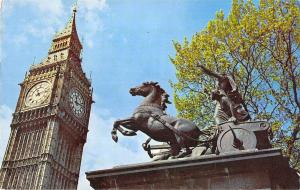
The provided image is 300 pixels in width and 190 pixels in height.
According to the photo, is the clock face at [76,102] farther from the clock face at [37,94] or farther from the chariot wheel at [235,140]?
the chariot wheel at [235,140]

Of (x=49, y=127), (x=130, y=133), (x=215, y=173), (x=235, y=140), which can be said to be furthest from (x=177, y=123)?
(x=49, y=127)

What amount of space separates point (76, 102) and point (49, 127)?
8.54 metres

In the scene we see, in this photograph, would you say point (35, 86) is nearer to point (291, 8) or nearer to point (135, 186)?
point (291, 8)

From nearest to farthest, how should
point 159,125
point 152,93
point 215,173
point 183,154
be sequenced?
point 215,173 → point 183,154 → point 159,125 → point 152,93

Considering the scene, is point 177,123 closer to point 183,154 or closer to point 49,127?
point 183,154

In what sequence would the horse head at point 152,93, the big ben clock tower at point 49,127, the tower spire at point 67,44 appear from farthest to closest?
1. the tower spire at point 67,44
2. the big ben clock tower at point 49,127
3. the horse head at point 152,93

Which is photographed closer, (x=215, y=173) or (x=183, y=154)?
(x=215, y=173)

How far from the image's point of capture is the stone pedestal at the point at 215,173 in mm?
8289

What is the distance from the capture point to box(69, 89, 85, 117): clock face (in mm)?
83113

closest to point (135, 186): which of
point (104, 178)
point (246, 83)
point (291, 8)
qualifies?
point (104, 178)

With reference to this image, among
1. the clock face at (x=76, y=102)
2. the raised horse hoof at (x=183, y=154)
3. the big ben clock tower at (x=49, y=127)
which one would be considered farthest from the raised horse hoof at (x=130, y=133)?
the clock face at (x=76, y=102)

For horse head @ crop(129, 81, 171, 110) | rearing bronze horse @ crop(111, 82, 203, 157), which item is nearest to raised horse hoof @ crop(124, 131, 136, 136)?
rearing bronze horse @ crop(111, 82, 203, 157)

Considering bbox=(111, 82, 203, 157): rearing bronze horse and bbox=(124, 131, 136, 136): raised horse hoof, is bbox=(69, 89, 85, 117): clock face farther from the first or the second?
bbox=(124, 131, 136, 136): raised horse hoof

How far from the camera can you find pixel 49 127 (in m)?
77.4
